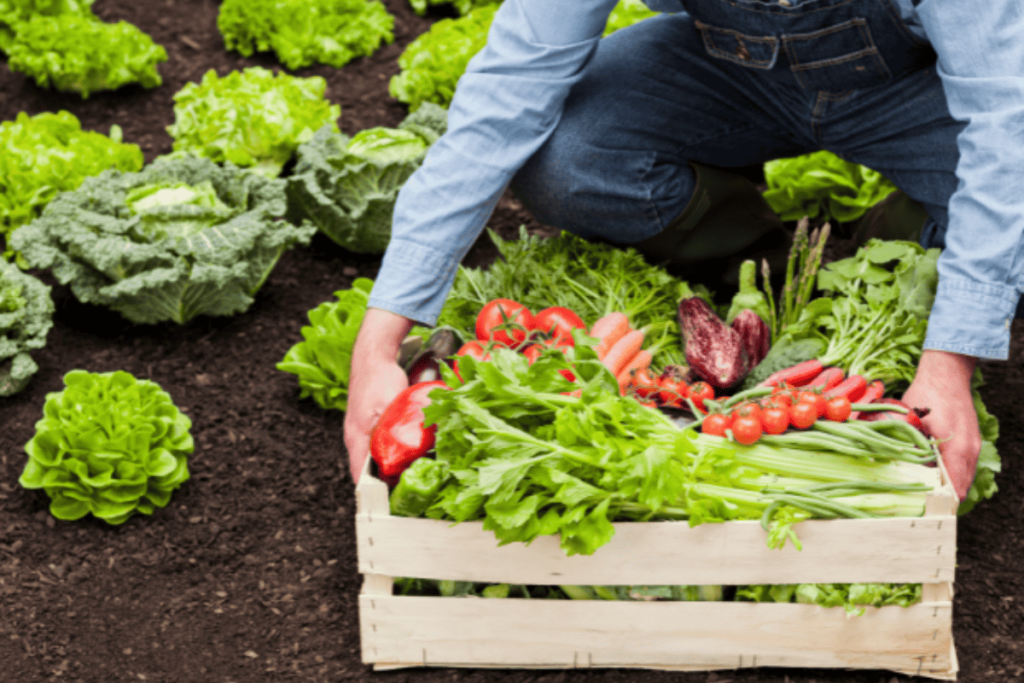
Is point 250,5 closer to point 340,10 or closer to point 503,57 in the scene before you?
point 340,10

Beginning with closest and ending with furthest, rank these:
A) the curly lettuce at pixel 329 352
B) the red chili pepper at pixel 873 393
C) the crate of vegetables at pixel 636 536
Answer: the crate of vegetables at pixel 636 536
the red chili pepper at pixel 873 393
the curly lettuce at pixel 329 352

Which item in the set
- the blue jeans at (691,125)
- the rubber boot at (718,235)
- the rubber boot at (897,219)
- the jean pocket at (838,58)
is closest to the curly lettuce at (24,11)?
the blue jeans at (691,125)

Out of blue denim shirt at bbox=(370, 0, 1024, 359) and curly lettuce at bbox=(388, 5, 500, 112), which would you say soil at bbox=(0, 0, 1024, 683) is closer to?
blue denim shirt at bbox=(370, 0, 1024, 359)

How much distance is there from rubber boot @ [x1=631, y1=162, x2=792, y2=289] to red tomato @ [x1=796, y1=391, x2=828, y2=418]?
0.97m

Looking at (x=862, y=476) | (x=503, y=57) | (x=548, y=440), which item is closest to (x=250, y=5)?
(x=503, y=57)

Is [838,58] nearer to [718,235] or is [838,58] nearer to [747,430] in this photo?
[718,235]

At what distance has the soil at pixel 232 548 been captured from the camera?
86.0 inches

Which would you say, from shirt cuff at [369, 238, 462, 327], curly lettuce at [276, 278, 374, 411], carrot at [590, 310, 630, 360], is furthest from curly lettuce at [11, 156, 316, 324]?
carrot at [590, 310, 630, 360]

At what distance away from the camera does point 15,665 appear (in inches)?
86.1

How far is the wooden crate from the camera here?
6.20 ft

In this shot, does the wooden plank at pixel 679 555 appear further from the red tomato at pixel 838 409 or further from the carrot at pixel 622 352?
the carrot at pixel 622 352

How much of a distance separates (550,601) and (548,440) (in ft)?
1.21

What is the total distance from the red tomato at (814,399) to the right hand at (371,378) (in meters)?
0.89

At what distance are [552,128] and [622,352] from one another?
0.66 metres
